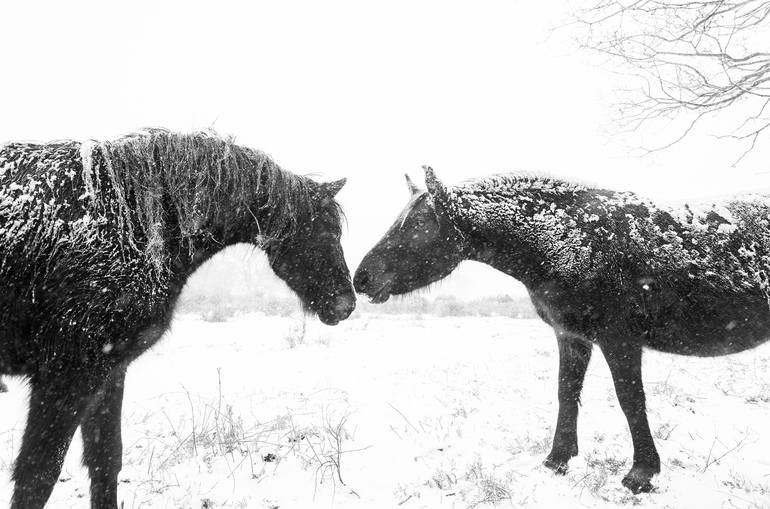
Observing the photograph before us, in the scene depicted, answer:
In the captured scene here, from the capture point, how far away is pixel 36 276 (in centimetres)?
205

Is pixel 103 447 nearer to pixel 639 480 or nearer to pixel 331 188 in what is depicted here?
pixel 331 188

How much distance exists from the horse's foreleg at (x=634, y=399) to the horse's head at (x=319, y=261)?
6.40 ft

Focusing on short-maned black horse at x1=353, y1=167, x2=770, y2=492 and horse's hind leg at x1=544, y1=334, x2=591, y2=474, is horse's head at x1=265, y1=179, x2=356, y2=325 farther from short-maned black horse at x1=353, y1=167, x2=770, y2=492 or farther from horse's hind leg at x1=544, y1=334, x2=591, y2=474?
horse's hind leg at x1=544, y1=334, x2=591, y2=474

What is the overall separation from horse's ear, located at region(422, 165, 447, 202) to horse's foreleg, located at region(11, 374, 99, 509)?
264cm

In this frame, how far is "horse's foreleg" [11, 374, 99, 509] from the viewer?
80.5 inches

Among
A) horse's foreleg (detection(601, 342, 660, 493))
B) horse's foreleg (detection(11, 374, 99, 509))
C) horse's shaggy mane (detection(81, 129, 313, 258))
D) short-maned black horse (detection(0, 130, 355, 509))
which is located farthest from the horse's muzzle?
horse's foreleg (detection(601, 342, 660, 493))

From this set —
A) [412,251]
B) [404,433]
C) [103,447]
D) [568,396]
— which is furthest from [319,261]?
[568,396]

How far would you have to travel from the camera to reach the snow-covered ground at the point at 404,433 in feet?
10.1

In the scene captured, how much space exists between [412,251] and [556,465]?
203 centimetres

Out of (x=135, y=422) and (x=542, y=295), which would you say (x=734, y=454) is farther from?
(x=135, y=422)

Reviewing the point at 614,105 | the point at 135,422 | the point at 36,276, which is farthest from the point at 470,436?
the point at 614,105

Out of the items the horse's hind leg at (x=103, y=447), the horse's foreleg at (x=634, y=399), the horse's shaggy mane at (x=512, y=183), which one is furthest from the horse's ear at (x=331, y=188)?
the horse's foreleg at (x=634, y=399)

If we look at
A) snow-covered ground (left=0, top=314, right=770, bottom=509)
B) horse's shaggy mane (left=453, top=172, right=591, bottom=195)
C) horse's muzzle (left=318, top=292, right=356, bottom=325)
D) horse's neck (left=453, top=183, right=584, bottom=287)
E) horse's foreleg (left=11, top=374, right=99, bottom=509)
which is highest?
horse's shaggy mane (left=453, top=172, right=591, bottom=195)

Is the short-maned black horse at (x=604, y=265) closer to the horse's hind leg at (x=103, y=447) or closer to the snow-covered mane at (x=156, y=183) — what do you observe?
the snow-covered mane at (x=156, y=183)
